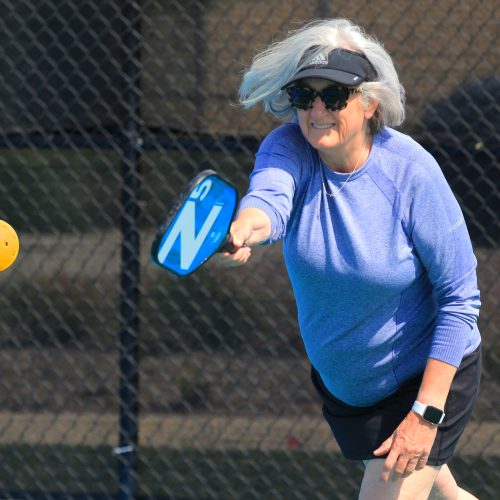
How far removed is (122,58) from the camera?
14.7ft

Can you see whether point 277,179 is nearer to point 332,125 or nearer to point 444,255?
point 332,125

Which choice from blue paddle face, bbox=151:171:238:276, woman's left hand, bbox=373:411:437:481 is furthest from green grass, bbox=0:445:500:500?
blue paddle face, bbox=151:171:238:276

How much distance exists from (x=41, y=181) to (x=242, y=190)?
32.2 inches

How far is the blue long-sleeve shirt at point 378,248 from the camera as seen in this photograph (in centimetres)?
266

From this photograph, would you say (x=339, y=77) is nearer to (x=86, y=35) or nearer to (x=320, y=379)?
(x=320, y=379)

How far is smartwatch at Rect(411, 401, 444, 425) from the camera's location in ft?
8.80

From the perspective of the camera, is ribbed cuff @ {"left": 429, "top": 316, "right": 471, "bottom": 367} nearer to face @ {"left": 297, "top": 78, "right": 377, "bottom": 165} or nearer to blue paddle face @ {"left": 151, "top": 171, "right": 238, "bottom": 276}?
face @ {"left": 297, "top": 78, "right": 377, "bottom": 165}

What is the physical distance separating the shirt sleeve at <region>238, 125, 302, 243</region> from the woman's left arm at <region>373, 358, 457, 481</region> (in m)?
0.50

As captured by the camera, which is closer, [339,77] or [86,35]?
[339,77]

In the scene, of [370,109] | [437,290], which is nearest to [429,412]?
[437,290]

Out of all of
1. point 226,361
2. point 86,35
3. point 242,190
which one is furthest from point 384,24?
point 226,361

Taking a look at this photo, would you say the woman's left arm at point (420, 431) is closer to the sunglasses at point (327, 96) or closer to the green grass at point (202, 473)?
the sunglasses at point (327, 96)

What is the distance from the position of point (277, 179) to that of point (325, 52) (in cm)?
31

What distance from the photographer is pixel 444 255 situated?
2678mm
